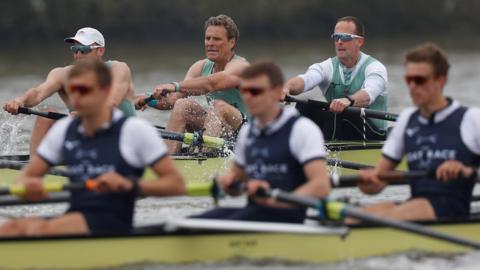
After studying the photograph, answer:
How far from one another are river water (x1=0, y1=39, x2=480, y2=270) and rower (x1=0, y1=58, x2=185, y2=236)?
0.42m

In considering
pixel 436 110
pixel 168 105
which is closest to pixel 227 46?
pixel 168 105

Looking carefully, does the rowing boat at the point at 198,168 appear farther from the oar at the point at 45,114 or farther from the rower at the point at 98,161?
the rower at the point at 98,161

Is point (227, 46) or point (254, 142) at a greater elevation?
point (227, 46)

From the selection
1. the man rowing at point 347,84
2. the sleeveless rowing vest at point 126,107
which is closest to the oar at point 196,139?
the sleeveless rowing vest at point 126,107

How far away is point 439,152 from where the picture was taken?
7684 millimetres

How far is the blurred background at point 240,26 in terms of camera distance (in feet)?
92.3

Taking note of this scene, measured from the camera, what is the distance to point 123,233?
7.19 meters

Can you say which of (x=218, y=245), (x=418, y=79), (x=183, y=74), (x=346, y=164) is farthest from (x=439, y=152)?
(x=183, y=74)

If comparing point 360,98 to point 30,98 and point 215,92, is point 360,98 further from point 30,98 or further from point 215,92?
point 30,98

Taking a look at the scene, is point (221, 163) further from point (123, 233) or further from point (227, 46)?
point (123, 233)

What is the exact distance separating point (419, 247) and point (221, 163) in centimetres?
384

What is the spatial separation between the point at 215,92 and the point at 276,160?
14.9ft

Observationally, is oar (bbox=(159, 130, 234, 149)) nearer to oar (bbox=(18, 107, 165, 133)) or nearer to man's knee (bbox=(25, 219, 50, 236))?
oar (bbox=(18, 107, 165, 133))

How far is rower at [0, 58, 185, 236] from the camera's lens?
699 centimetres
